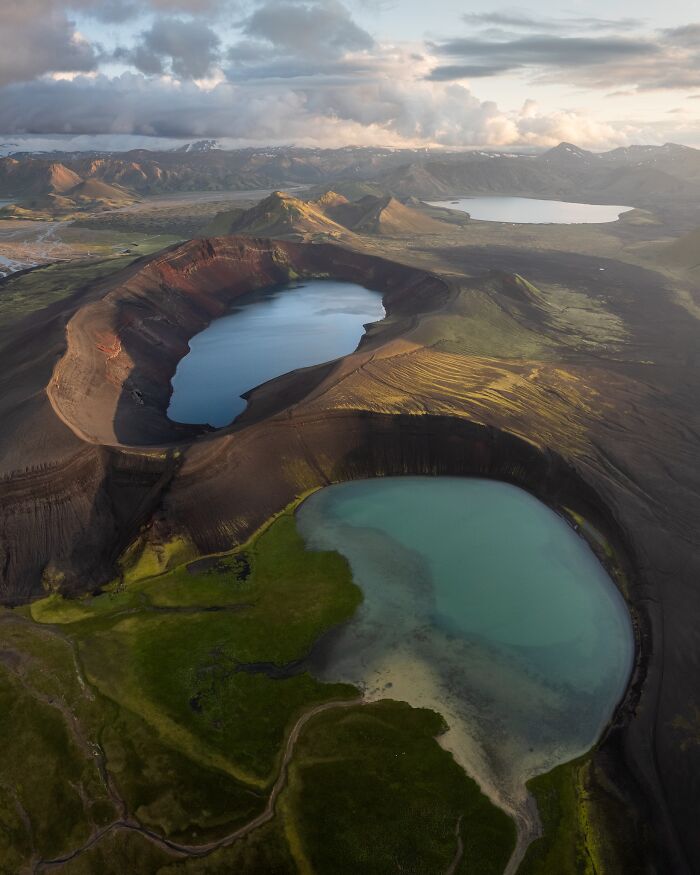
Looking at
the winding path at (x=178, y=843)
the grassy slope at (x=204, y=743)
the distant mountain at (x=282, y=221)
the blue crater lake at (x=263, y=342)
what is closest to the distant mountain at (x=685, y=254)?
the blue crater lake at (x=263, y=342)

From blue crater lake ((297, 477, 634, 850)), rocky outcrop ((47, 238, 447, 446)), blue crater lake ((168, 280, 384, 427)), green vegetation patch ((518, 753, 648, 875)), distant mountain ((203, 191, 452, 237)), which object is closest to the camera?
green vegetation patch ((518, 753, 648, 875))

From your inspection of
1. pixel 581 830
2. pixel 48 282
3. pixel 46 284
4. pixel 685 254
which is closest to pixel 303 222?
pixel 48 282

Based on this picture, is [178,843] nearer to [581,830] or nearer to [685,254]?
[581,830]

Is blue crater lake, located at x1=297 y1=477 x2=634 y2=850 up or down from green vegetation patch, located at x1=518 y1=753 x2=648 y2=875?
up

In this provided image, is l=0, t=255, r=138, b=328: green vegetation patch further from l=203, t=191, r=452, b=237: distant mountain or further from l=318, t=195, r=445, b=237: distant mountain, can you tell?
l=318, t=195, r=445, b=237: distant mountain

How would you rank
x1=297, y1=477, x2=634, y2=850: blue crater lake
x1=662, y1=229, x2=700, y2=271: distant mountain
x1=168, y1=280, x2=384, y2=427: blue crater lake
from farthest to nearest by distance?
x1=662, y1=229, x2=700, y2=271: distant mountain → x1=168, y1=280, x2=384, y2=427: blue crater lake → x1=297, y1=477, x2=634, y2=850: blue crater lake

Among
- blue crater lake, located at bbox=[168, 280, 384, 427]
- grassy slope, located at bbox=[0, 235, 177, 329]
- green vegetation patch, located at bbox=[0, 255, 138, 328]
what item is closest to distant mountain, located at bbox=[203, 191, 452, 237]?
grassy slope, located at bbox=[0, 235, 177, 329]

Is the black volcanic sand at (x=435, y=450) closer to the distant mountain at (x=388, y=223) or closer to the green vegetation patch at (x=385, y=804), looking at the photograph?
the green vegetation patch at (x=385, y=804)
